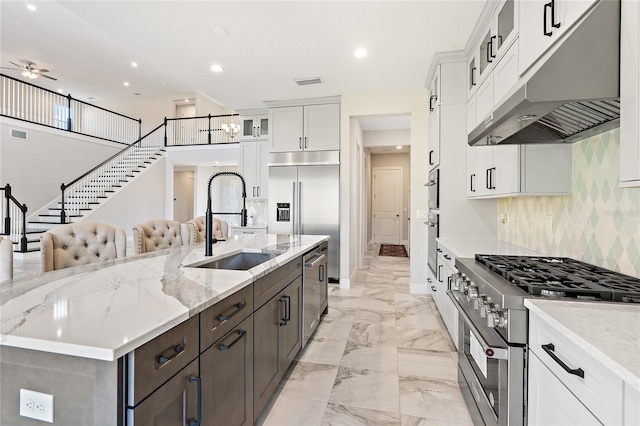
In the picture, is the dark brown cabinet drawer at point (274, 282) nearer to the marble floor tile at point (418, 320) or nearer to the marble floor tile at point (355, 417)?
the marble floor tile at point (355, 417)

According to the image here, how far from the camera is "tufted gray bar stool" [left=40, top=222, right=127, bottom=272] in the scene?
1940mm

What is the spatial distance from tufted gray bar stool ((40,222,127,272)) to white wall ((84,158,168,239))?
269 inches

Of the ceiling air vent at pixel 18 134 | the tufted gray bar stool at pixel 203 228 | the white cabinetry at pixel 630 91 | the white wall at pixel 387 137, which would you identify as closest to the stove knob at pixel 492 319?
the white cabinetry at pixel 630 91

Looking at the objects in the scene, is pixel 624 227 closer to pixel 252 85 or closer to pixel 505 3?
pixel 505 3

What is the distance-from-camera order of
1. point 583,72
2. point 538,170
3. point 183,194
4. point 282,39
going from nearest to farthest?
1. point 583,72
2. point 538,170
3. point 282,39
4. point 183,194

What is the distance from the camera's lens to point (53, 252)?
6.43 ft

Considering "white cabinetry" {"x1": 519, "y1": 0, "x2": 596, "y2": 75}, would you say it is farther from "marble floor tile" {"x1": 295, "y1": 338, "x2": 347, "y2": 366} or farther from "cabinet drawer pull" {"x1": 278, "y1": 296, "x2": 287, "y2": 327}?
"marble floor tile" {"x1": 295, "y1": 338, "x2": 347, "y2": 366}

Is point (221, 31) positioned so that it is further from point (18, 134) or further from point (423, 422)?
point (18, 134)

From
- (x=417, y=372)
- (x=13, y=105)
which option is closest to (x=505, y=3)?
(x=417, y=372)

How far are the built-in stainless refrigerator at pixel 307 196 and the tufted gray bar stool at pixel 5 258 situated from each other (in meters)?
3.69

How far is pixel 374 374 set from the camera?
2.34 metres

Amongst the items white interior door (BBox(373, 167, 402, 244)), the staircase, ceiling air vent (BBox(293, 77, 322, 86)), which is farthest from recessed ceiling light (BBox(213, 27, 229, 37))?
white interior door (BBox(373, 167, 402, 244))

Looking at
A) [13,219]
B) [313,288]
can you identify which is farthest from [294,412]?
[13,219]

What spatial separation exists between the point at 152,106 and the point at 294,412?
12.2 metres
